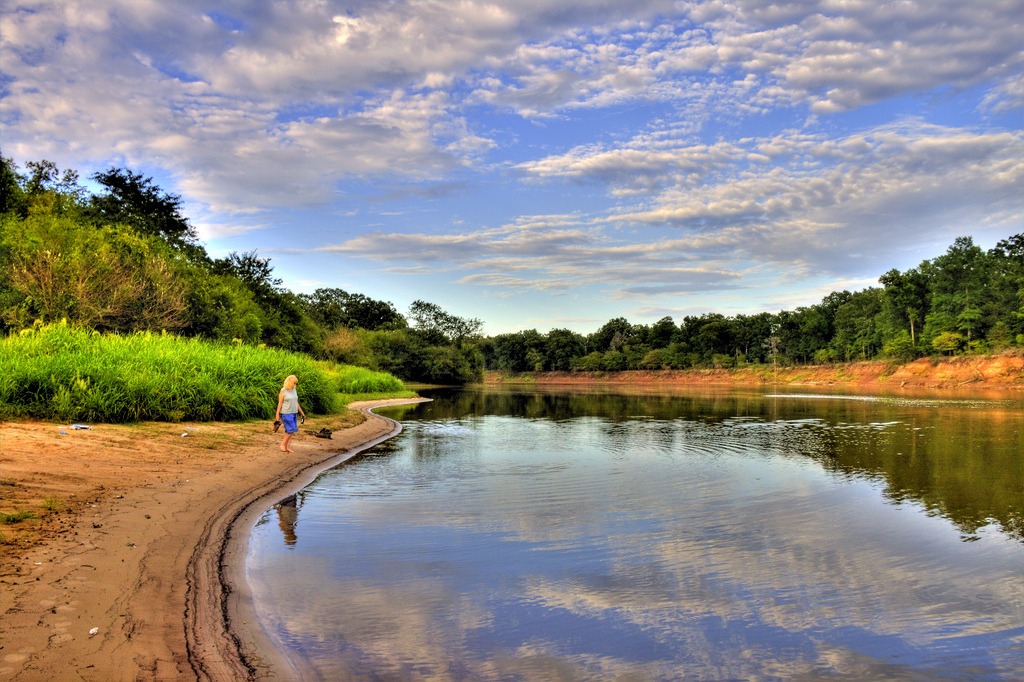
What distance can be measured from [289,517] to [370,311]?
11041 centimetres

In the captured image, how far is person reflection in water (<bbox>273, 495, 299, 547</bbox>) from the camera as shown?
33.6 feet

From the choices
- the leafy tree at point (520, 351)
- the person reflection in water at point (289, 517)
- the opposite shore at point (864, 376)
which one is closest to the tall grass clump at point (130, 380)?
the person reflection in water at point (289, 517)

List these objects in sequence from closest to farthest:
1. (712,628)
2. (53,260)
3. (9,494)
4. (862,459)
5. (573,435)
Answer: (712,628)
(9,494)
(862,459)
(573,435)
(53,260)

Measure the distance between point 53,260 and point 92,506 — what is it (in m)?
27.4

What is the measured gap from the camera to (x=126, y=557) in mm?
7605

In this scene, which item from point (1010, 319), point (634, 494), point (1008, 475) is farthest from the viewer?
point (1010, 319)

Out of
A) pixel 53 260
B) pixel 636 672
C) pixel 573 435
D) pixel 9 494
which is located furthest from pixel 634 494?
pixel 53 260

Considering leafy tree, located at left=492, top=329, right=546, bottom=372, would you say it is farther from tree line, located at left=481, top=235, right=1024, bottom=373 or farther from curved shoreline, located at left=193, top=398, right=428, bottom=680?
curved shoreline, located at left=193, top=398, right=428, bottom=680

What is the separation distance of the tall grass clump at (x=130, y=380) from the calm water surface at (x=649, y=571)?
6161mm

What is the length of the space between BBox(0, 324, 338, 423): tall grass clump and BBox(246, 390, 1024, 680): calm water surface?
616cm

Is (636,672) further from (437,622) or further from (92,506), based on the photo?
(92,506)

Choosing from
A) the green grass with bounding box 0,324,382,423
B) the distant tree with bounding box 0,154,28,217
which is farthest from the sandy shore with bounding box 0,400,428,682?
the distant tree with bounding box 0,154,28,217

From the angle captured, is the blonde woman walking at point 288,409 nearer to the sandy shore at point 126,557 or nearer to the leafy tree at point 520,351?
the sandy shore at point 126,557

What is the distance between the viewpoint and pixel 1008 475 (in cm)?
1625
